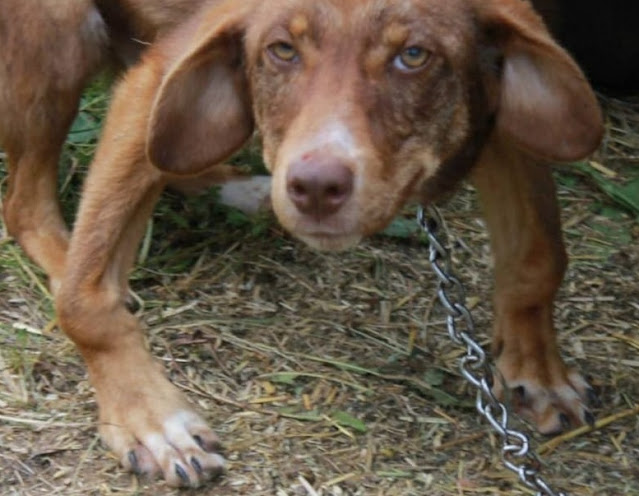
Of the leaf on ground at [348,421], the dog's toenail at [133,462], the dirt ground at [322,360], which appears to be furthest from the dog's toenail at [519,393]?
the dog's toenail at [133,462]

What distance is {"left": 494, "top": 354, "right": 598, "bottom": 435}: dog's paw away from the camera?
167 inches

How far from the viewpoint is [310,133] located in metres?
3.37

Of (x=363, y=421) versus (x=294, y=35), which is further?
(x=363, y=421)

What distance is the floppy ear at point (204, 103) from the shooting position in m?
3.85

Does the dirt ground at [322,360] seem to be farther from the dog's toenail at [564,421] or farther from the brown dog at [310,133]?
the brown dog at [310,133]

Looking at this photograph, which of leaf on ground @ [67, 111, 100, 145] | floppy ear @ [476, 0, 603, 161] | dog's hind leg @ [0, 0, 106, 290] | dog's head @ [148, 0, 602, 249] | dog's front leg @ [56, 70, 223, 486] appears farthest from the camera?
leaf on ground @ [67, 111, 100, 145]

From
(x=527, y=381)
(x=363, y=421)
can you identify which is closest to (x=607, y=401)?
(x=527, y=381)

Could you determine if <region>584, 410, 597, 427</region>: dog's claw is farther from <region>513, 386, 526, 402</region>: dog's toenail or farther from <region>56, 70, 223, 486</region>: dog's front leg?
<region>56, 70, 223, 486</region>: dog's front leg

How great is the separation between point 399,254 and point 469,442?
1143 mm

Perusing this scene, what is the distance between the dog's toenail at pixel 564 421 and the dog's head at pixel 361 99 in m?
0.81

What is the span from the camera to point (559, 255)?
431 cm

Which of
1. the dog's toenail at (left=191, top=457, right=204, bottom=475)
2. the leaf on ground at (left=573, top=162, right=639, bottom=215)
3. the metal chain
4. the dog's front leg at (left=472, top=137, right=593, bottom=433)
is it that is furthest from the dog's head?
the leaf on ground at (left=573, top=162, right=639, bottom=215)

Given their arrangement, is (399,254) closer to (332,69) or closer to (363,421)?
(363,421)

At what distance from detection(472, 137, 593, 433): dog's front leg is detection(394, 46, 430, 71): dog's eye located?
741 millimetres
